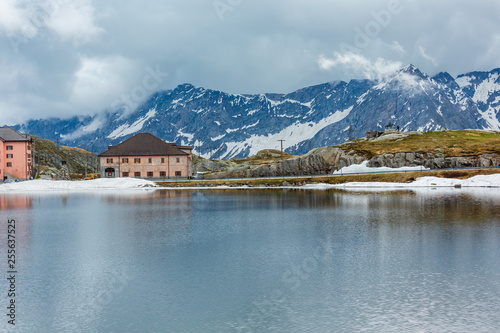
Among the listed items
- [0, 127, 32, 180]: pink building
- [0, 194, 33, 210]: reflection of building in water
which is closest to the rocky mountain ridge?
[0, 127, 32, 180]: pink building

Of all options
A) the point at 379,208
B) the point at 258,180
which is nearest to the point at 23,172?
the point at 258,180

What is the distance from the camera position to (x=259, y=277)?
23.9m

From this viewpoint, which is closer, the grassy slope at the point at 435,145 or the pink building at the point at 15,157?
the grassy slope at the point at 435,145

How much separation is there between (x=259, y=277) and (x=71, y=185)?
4487 inches

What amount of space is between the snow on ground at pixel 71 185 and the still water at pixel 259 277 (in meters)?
83.4

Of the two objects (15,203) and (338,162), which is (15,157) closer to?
(15,203)

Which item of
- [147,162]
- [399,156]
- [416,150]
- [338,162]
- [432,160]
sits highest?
[416,150]

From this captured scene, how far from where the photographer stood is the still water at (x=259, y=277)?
17703 millimetres

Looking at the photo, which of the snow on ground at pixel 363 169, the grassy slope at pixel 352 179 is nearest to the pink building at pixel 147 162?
the grassy slope at pixel 352 179

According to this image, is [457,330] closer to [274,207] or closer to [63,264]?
[63,264]

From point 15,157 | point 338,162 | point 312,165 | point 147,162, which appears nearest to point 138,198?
→ point 147,162

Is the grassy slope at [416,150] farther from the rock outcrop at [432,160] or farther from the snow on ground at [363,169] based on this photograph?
the snow on ground at [363,169]

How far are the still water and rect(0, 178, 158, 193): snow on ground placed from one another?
3282 inches

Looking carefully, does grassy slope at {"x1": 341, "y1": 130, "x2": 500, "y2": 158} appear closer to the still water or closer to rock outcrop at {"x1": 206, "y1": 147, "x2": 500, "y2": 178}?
rock outcrop at {"x1": 206, "y1": 147, "x2": 500, "y2": 178}
